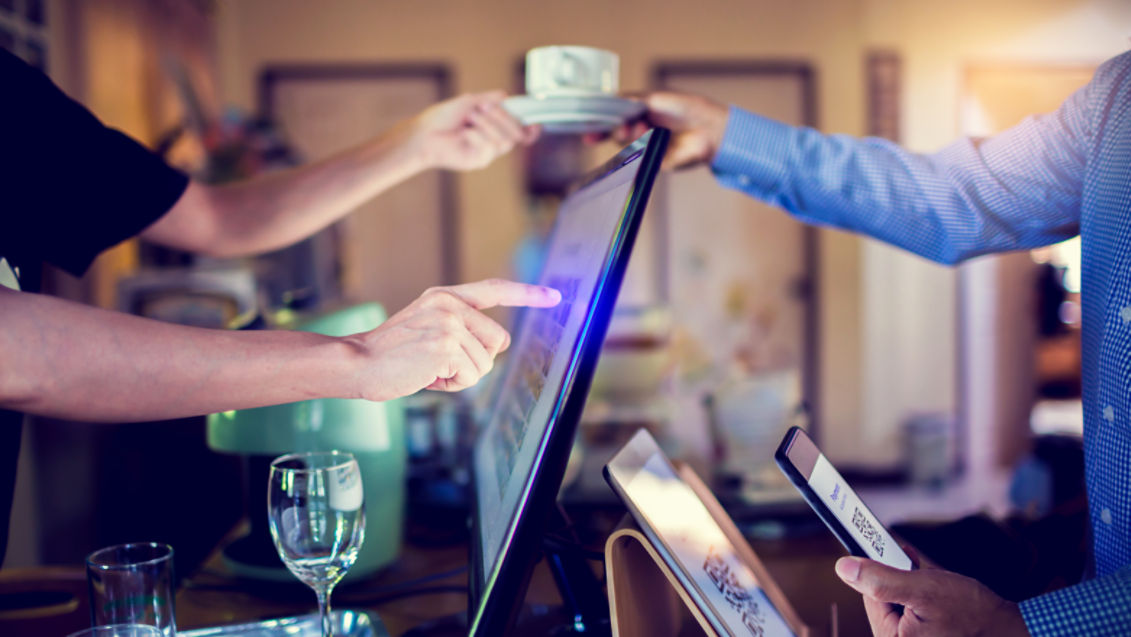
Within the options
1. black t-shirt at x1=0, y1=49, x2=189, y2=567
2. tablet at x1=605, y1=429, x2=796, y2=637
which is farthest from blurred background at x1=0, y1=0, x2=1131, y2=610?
tablet at x1=605, y1=429, x2=796, y2=637

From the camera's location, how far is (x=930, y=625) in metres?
0.54

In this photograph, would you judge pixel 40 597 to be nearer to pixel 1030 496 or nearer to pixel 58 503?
pixel 58 503

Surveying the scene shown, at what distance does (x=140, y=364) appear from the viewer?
547 millimetres

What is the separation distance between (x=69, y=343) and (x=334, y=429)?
39 cm

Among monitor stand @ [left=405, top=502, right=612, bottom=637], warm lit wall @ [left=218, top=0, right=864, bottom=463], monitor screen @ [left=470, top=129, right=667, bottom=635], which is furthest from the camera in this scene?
warm lit wall @ [left=218, top=0, right=864, bottom=463]

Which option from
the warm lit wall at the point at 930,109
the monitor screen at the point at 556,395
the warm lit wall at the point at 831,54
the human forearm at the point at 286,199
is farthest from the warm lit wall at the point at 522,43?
the monitor screen at the point at 556,395

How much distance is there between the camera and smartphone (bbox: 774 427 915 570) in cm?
52

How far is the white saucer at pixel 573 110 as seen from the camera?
3.28ft

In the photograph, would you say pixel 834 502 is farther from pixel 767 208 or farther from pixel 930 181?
pixel 767 208

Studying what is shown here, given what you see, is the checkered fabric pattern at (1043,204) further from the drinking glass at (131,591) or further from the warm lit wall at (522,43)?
the warm lit wall at (522,43)

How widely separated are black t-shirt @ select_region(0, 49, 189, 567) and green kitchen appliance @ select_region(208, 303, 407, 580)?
0.24 m

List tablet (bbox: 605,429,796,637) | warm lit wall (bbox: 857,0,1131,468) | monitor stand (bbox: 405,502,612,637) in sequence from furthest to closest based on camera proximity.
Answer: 1. warm lit wall (bbox: 857,0,1131,468)
2. monitor stand (bbox: 405,502,612,637)
3. tablet (bbox: 605,429,796,637)

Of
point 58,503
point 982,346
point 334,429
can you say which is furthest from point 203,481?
point 982,346

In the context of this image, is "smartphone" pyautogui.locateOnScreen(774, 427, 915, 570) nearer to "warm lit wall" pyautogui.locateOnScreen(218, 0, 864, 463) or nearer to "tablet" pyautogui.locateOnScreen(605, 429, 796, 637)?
"tablet" pyautogui.locateOnScreen(605, 429, 796, 637)
